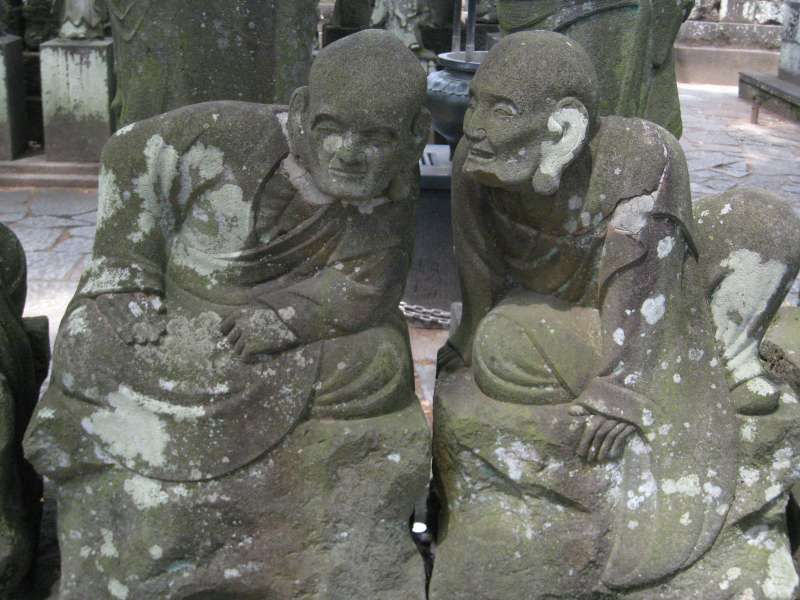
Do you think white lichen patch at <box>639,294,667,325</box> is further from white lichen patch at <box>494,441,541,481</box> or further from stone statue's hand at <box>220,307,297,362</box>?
stone statue's hand at <box>220,307,297,362</box>

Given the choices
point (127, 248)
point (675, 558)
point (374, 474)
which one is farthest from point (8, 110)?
point (675, 558)

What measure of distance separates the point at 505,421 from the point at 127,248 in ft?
3.20

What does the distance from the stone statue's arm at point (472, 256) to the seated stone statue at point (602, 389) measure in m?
0.01

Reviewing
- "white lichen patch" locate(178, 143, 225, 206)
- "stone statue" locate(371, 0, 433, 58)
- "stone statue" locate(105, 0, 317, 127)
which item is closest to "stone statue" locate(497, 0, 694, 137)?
"stone statue" locate(105, 0, 317, 127)

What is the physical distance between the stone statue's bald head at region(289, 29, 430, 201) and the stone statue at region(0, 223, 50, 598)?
2.72 feet

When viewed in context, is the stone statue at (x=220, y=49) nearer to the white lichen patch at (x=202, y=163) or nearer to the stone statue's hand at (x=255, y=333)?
the white lichen patch at (x=202, y=163)

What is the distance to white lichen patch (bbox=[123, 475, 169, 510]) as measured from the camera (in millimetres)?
2229

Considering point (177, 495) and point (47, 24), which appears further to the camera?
point (47, 24)

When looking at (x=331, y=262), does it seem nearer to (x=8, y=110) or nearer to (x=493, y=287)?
(x=493, y=287)

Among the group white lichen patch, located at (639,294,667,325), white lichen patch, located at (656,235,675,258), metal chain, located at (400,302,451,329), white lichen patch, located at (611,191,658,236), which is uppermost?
white lichen patch, located at (611,191,658,236)

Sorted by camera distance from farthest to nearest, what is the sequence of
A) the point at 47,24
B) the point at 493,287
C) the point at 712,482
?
the point at 47,24, the point at 493,287, the point at 712,482

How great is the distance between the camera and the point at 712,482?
238 cm

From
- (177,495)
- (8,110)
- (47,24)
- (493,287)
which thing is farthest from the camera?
(47,24)

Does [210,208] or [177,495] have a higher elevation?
[210,208]
